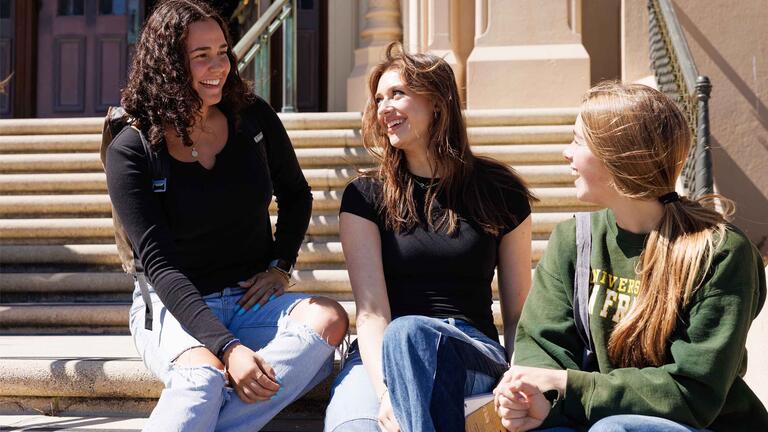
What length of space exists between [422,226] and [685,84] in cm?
318

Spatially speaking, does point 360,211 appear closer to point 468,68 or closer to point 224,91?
point 224,91

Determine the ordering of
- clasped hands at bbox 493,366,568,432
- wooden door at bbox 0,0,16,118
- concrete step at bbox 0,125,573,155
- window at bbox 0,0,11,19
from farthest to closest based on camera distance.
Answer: window at bbox 0,0,11,19
wooden door at bbox 0,0,16,118
concrete step at bbox 0,125,573,155
clasped hands at bbox 493,366,568,432

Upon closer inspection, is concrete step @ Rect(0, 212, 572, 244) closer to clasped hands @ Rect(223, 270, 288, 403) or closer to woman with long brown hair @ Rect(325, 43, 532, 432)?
woman with long brown hair @ Rect(325, 43, 532, 432)

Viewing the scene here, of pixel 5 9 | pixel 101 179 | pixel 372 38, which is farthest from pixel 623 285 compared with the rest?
pixel 5 9

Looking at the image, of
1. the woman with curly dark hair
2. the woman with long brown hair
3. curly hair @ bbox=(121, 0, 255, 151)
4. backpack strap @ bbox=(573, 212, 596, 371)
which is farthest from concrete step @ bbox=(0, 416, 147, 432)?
backpack strap @ bbox=(573, 212, 596, 371)

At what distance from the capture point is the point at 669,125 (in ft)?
7.04

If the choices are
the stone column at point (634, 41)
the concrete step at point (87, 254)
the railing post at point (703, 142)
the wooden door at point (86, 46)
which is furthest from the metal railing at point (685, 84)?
the wooden door at point (86, 46)

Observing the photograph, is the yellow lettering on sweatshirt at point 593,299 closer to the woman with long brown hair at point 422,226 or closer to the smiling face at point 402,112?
the woman with long brown hair at point 422,226

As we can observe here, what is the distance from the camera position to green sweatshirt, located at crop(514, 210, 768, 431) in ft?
6.68

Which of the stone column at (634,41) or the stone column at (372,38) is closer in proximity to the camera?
the stone column at (634,41)

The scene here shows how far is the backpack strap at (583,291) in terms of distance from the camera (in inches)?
89.0

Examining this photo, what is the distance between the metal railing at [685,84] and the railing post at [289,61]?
2.61 m

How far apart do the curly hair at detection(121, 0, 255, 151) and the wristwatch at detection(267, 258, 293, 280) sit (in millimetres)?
478

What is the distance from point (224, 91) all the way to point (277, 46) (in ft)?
20.5
